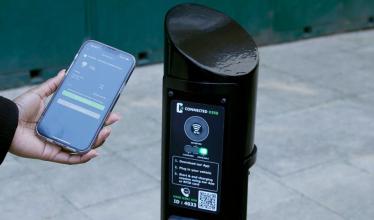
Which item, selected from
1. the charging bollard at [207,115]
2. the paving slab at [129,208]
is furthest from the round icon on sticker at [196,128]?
the paving slab at [129,208]

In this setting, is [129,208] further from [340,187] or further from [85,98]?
[85,98]

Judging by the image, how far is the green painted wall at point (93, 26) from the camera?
725 centimetres

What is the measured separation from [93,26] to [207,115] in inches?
201

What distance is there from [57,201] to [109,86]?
95.0 inches

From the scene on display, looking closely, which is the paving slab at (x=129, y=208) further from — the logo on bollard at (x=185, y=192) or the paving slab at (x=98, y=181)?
the logo on bollard at (x=185, y=192)

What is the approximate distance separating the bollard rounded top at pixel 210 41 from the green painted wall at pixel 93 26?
14.7ft

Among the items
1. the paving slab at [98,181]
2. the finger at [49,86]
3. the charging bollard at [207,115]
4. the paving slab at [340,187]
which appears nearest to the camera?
the charging bollard at [207,115]

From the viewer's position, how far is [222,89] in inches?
107

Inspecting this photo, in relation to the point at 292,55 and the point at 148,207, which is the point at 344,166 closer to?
the point at 148,207

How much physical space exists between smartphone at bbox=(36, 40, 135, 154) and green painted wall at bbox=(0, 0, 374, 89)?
4405mm

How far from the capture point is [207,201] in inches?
114

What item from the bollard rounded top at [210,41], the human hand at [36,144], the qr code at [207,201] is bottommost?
the qr code at [207,201]

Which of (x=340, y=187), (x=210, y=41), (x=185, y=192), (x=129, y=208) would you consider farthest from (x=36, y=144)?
(x=340, y=187)

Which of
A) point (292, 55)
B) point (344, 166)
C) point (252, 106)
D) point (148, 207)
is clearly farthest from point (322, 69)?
point (252, 106)
